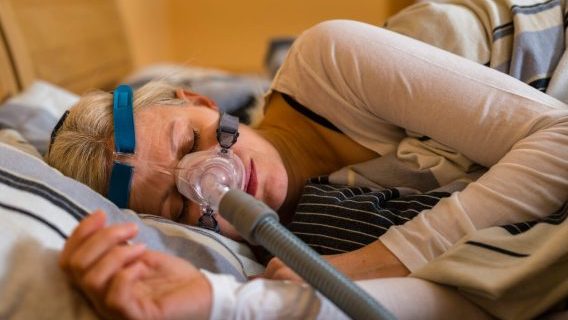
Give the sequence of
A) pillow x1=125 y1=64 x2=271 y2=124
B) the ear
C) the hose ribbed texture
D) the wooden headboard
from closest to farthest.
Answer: the hose ribbed texture < the ear < pillow x1=125 y1=64 x2=271 y2=124 < the wooden headboard

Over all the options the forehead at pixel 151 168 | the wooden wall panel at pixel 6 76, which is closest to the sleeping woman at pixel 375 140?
the forehead at pixel 151 168

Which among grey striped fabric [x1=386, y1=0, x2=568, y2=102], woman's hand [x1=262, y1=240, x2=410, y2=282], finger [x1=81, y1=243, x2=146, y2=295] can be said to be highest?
grey striped fabric [x1=386, y1=0, x2=568, y2=102]

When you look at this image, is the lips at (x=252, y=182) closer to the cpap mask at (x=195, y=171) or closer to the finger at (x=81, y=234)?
the cpap mask at (x=195, y=171)

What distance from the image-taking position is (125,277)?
569mm

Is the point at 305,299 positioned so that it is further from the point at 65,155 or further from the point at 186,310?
the point at 65,155

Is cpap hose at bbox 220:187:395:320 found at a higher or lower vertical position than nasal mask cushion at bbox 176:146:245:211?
higher

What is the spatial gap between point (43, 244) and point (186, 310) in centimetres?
20

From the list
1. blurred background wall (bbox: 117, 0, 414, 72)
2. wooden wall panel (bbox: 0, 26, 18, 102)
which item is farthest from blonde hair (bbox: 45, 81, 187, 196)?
blurred background wall (bbox: 117, 0, 414, 72)

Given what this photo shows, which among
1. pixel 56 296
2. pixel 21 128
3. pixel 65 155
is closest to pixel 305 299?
pixel 56 296

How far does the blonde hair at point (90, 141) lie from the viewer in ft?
3.00

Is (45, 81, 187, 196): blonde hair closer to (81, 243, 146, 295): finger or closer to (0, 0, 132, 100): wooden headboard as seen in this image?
(81, 243, 146, 295): finger

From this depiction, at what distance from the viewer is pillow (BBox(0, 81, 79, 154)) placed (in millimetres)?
1311

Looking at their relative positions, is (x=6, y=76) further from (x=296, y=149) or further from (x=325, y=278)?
(x=325, y=278)

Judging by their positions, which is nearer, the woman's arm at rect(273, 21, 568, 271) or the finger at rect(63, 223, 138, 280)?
the finger at rect(63, 223, 138, 280)
